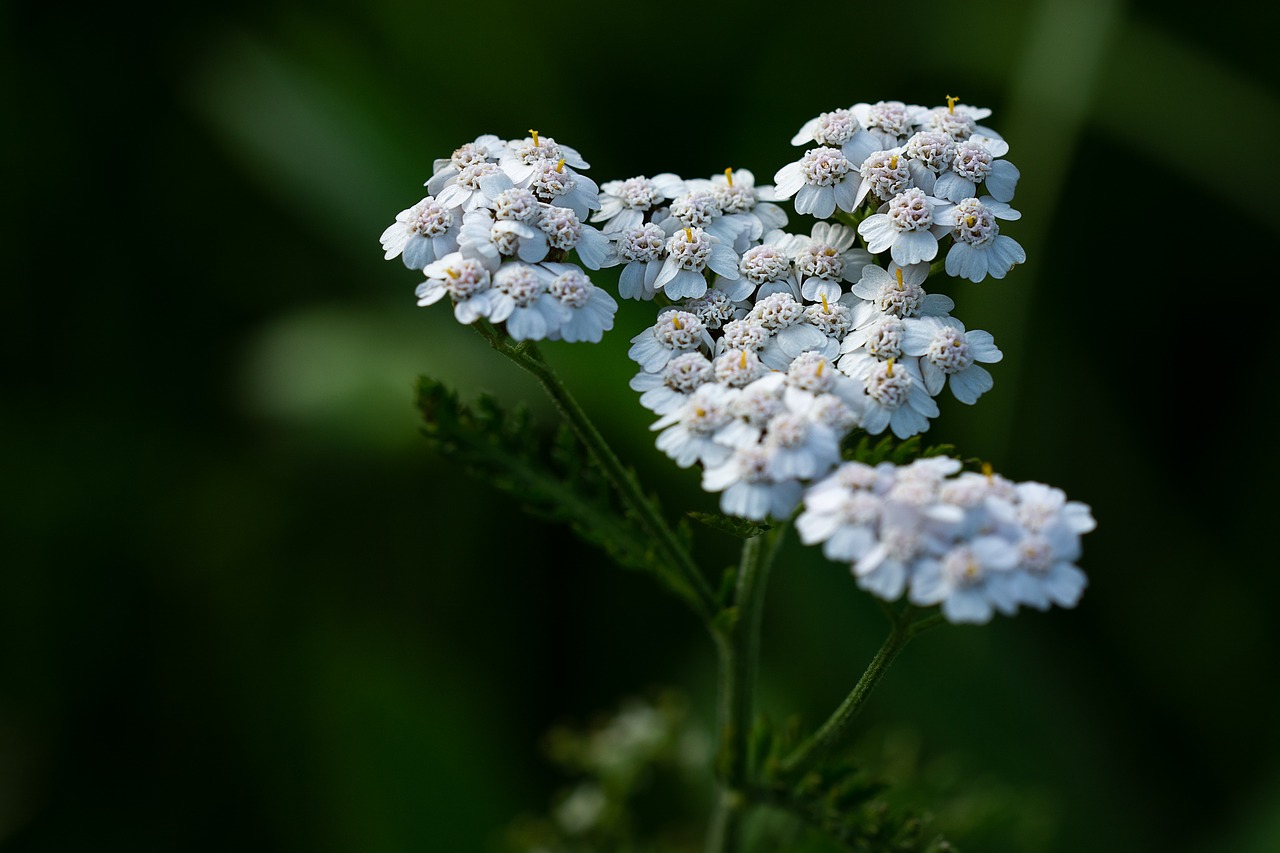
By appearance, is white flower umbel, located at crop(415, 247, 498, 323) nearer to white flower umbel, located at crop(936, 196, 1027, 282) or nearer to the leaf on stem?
the leaf on stem

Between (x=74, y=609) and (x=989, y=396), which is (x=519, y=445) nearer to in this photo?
(x=989, y=396)

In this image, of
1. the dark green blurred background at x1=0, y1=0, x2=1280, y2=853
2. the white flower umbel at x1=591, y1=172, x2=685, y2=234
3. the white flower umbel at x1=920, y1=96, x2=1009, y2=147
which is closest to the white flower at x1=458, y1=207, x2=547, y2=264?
the white flower umbel at x1=591, y1=172, x2=685, y2=234

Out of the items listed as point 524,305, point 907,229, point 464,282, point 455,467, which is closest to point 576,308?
point 524,305

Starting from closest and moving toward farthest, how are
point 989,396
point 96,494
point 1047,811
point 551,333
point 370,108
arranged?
point 551,333
point 1047,811
point 989,396
point 96,494
point 370,108

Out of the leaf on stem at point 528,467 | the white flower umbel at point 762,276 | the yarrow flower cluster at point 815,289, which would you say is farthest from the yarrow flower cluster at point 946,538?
the white flower umbel at point 762,276

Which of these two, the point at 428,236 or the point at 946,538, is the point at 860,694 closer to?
the point at 946,538

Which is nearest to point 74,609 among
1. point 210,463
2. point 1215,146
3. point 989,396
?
point 210,463
